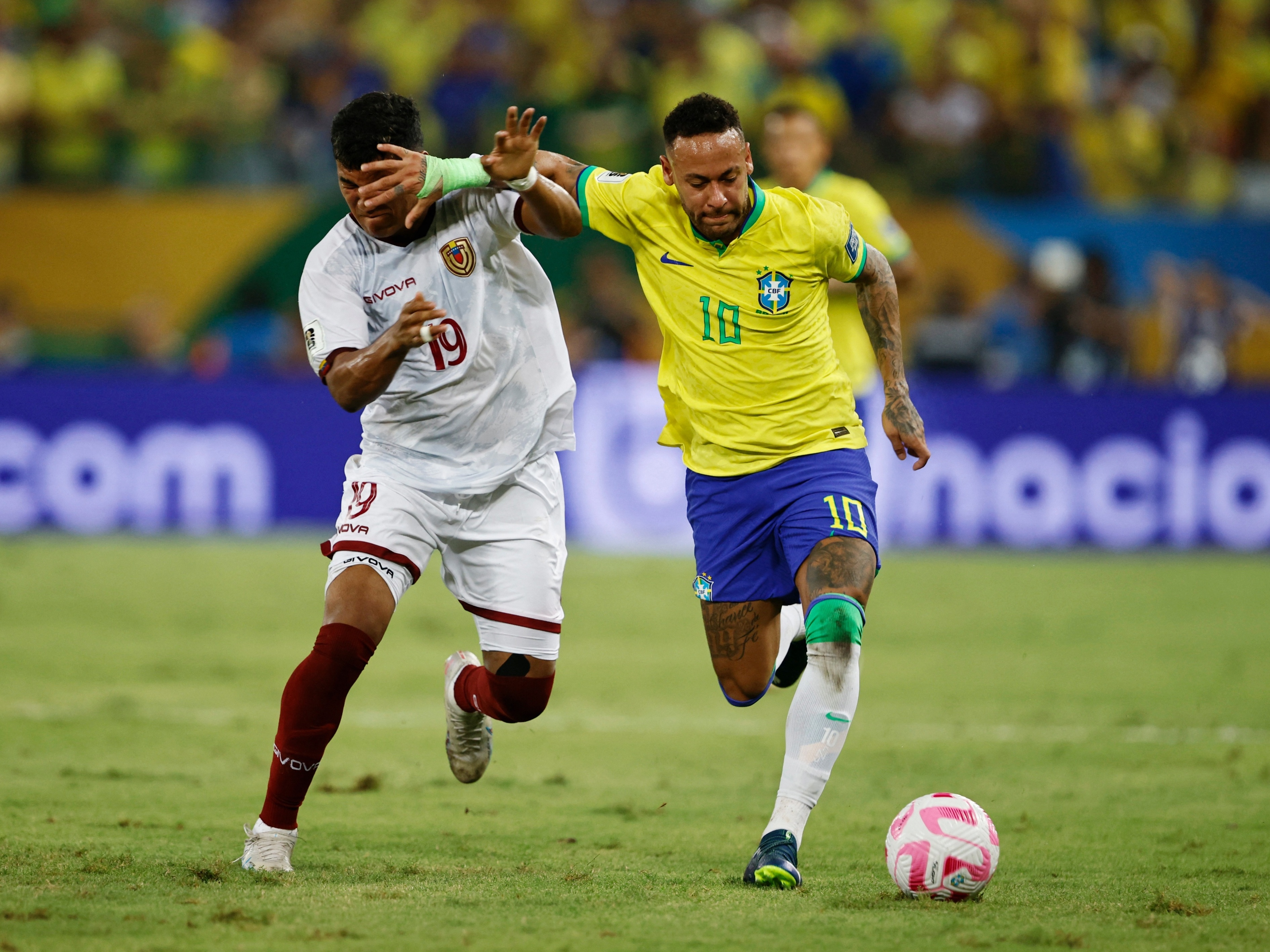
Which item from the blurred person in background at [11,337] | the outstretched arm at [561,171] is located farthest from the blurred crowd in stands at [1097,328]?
the outstretched arm at [561,171]

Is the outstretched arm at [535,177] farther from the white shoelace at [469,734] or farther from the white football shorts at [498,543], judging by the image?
the white shoelace at [469,734]

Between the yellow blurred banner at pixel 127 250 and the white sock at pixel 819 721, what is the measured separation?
12.3 metres

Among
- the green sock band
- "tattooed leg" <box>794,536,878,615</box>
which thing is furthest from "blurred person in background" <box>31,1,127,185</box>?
the green sock band

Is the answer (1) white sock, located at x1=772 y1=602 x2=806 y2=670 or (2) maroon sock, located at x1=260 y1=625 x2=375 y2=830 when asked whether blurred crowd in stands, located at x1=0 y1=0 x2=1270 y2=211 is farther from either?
(2) maroon sock, located at x1=260 y1=625 x2=375 y2=830

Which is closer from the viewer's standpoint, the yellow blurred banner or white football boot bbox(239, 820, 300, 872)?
white football boot bbox(239, 820, 300, 872)

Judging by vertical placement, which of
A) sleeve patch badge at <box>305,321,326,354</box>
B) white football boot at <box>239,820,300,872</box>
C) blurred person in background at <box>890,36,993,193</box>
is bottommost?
white football boot at <box>239,820,300,872</box>

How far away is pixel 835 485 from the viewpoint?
5.30 m

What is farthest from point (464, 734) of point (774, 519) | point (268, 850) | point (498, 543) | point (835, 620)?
point (835, 620)

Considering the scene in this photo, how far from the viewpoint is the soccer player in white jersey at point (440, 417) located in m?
4.89

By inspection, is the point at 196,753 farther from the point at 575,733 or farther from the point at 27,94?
the point at 27,94

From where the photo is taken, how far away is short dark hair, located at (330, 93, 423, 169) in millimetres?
4953

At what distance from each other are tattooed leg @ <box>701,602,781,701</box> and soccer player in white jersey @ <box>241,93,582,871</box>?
58 cm

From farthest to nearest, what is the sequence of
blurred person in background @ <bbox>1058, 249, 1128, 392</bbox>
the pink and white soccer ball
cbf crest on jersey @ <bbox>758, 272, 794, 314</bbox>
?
blurred person in background @ <bbox>1058, 249, 1128, 392</bbox>, cbf crest on jersey @ <bbox>758, 272, 794, 314</bbox>, the pink and white soccer ball

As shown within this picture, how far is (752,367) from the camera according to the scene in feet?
17.9
